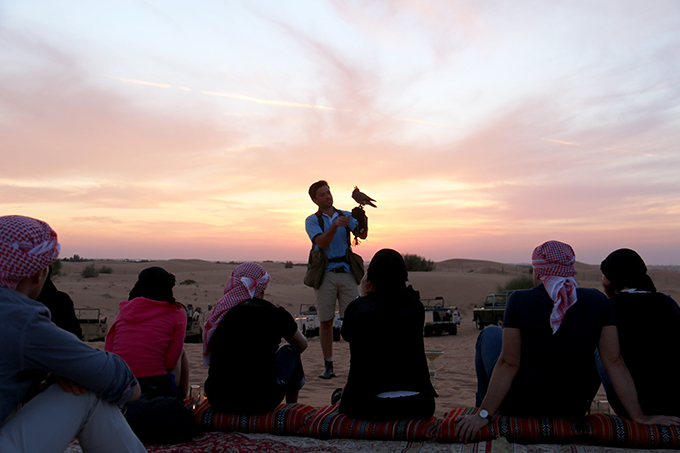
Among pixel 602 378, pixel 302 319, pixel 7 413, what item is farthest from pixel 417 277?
pixel 7 413

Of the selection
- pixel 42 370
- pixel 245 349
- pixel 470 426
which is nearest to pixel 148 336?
pixel 245 349

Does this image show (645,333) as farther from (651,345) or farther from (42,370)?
(42,370)

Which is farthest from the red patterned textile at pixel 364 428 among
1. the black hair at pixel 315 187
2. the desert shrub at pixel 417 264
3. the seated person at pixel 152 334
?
the desert shrub at pixel 417 264

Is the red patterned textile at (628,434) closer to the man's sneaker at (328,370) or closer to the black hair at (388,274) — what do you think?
the black hair at (388,274)

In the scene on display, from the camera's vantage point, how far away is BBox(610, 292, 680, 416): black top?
129 inches

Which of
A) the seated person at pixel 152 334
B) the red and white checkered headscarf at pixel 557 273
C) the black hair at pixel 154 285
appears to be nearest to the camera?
the red and white checkered headscarf at pixel 557 273

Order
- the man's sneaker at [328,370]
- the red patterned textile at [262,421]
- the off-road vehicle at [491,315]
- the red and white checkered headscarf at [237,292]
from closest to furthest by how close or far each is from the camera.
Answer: the red patterned textile at [262,421], the red and white checkered headscarf at [237,292], the man's sneaker at [328,370], the off-road vehicle at [491,315]

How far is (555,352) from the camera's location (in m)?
3.15

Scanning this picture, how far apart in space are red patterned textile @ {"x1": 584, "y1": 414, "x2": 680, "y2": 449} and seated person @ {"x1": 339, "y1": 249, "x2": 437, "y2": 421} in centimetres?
100

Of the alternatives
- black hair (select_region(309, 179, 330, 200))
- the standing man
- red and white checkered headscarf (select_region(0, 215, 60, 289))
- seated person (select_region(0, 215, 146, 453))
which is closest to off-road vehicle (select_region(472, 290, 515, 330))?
the standing man

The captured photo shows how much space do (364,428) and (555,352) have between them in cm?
131

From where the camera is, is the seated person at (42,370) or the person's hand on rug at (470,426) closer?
the seated person at (42,370)

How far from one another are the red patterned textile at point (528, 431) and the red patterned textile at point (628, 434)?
0.36 ft

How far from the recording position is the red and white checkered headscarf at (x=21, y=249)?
2078 millimetres
